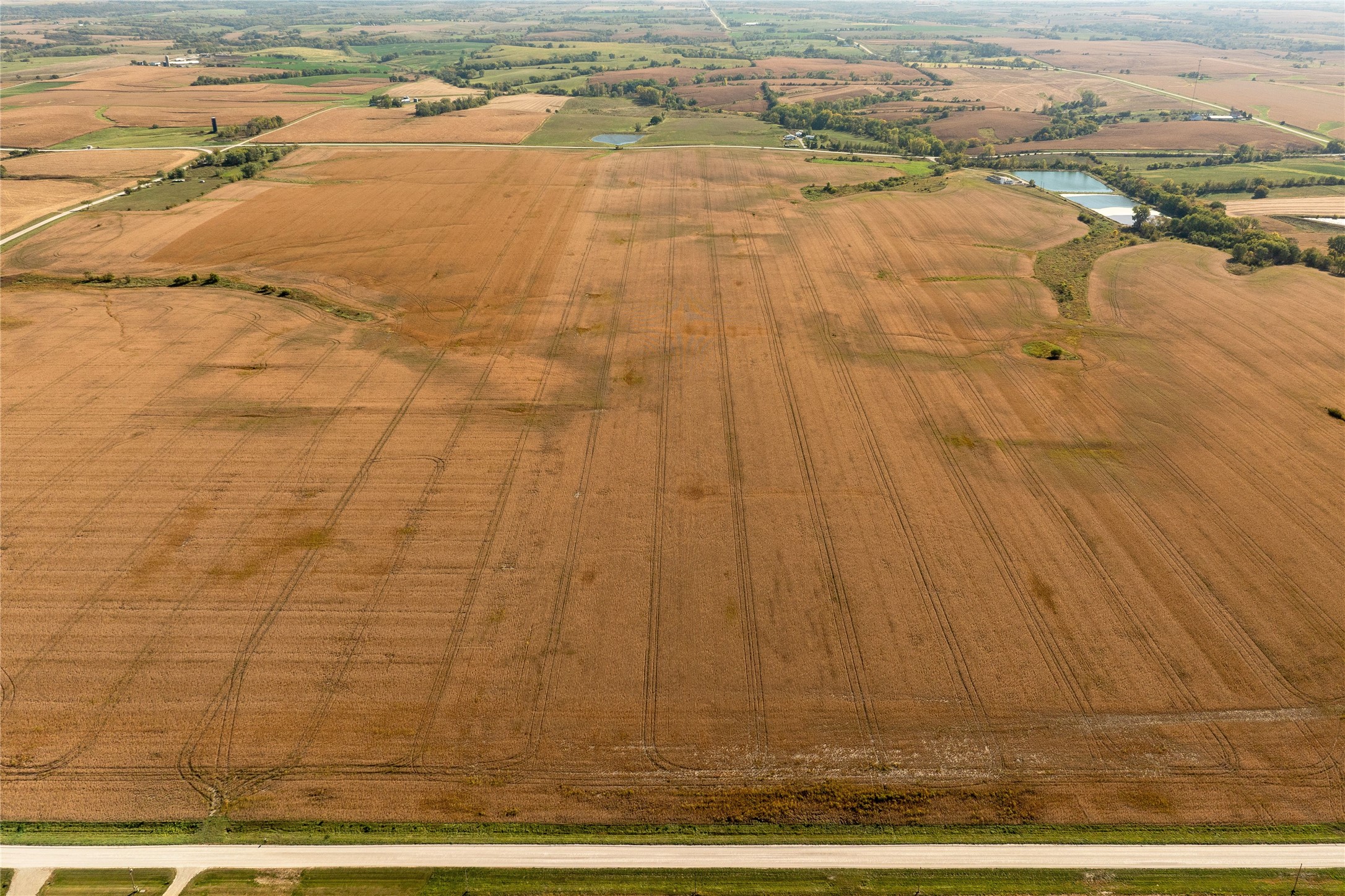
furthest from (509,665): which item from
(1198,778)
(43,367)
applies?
(43,367)

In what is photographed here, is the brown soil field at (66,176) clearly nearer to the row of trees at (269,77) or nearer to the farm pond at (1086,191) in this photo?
the row of trees at (269,77)

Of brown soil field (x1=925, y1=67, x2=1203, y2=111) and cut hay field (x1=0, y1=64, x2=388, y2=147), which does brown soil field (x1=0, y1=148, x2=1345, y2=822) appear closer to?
cut hay field (x1=0, y1=64, x2=388, y2=147)

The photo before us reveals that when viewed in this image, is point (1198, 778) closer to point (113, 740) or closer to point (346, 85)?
point (113, 740)

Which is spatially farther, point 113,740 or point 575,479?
point 575,479

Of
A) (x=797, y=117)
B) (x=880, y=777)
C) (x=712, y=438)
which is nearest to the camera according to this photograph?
(x=880, y=777)

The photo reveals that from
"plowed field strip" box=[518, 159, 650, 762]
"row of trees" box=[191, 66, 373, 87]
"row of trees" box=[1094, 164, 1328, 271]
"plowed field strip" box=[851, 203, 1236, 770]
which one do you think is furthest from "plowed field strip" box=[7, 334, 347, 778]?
"row of trees" box=[191, 66, 373, 87]

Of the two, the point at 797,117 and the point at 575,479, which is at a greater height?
the point at 797,117

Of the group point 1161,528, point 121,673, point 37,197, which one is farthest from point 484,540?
point 37,197

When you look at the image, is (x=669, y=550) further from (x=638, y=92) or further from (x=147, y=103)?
(x=147, y=103)
